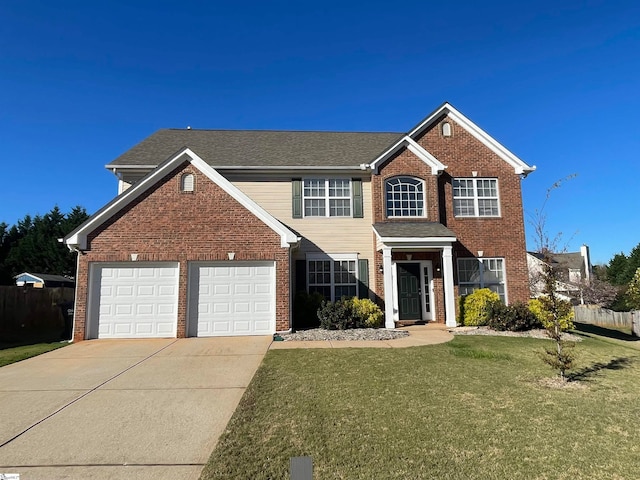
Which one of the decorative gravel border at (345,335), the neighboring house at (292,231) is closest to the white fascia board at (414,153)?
the neighboring house at (292,231)

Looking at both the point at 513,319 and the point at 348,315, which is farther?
the point at 348,315

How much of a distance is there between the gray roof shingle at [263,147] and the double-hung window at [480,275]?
5.92 meters

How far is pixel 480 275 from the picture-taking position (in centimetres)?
1528

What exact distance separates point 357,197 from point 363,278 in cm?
331

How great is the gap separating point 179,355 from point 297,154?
32.4 ft

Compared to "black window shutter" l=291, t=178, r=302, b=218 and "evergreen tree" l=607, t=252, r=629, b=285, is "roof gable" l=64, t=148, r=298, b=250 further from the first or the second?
"evergreen tree" l=607, t=252, r=629, b=285

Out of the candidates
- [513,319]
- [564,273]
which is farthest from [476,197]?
[564,273]

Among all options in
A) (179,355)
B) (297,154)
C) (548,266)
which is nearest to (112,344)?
(179,355)

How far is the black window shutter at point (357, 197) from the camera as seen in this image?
50.3ft

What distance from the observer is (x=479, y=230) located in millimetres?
15500

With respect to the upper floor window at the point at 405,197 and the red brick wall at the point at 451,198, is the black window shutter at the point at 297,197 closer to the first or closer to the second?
the red brick wall at the point at 451,198

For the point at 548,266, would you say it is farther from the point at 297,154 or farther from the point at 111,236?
the point at 111,236

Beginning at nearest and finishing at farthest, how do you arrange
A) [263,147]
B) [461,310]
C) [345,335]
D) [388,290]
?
[345,335] < [388,290] < [461,310] < [263,147]

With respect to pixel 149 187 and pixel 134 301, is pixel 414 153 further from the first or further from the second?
pixel 134 301
